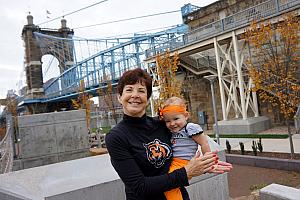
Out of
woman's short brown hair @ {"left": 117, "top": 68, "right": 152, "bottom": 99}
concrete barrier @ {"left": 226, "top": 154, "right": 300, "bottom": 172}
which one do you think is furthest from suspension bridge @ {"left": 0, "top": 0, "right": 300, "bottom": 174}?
woman's short brown hair @ {"left": 117, "top": 68, "right": 152, "bottom": 99}

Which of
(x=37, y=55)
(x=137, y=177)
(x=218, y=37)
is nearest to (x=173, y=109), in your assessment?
(x=137, y=177)

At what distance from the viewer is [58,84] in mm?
54531

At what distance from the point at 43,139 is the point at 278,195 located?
27.0 feet

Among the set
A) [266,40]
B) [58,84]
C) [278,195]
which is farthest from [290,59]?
[58,84]

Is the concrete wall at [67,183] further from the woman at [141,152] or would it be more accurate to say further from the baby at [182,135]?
the baby at [182,135]

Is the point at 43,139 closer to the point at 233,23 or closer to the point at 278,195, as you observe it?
the point at 278,195

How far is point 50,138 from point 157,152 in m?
8.27

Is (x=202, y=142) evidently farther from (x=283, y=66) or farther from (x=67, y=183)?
(x=283, y=66)

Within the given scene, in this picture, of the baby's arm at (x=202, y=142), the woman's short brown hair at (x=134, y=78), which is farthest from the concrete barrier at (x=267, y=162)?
the woman's short brown hair at (x=134, y=78)

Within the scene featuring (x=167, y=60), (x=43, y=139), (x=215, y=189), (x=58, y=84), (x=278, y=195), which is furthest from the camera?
(x=58, y=84)

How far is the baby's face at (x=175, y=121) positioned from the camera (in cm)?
178

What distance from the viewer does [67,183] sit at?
2484 millimetres

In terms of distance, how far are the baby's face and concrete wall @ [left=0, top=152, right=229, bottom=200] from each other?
43.7 inches

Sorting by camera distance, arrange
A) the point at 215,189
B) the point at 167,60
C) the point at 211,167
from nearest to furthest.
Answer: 1. the point at 211,167
2. the point at 215,189
3. the point at 167,60
